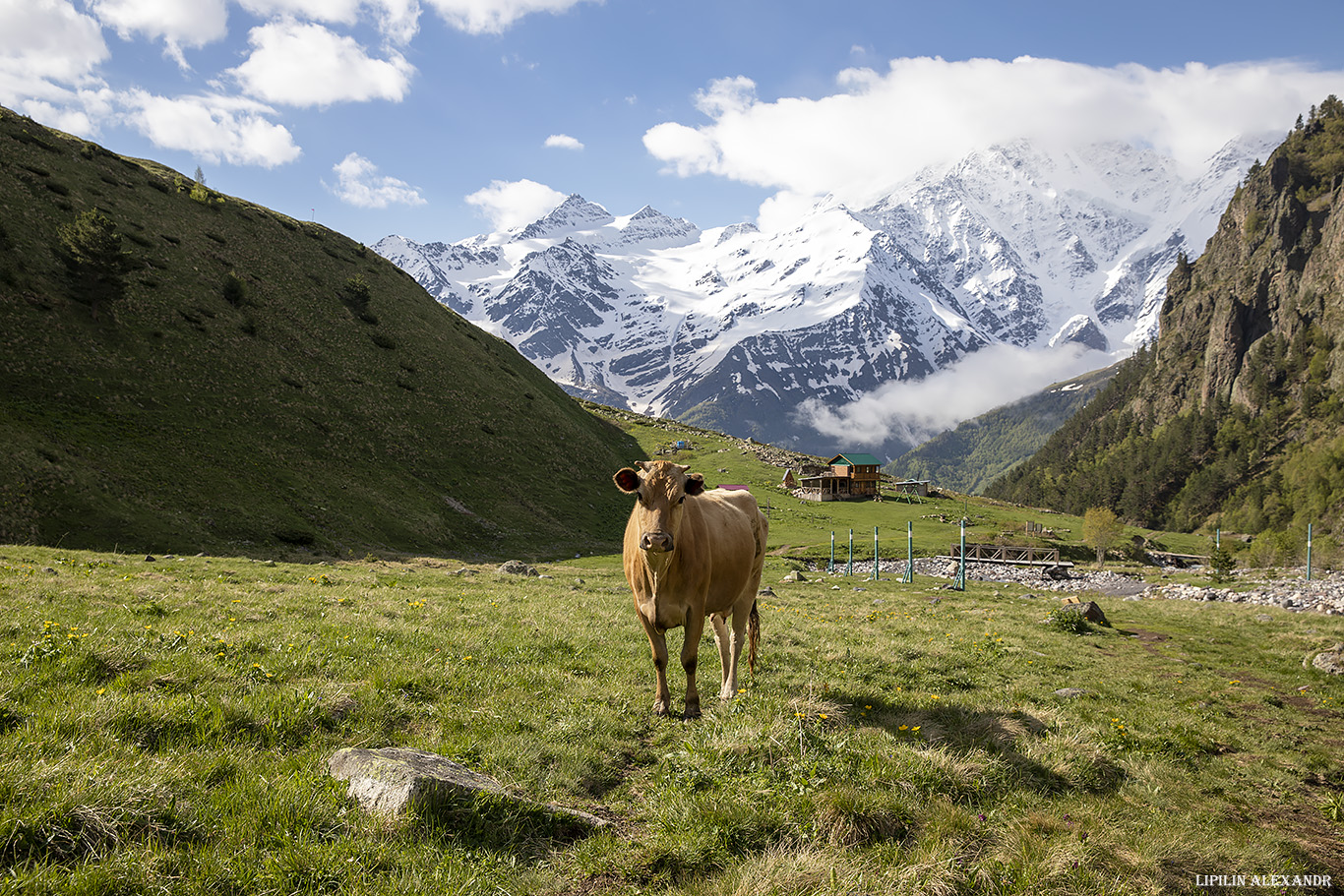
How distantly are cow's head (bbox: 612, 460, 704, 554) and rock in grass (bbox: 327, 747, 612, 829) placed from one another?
3.49 metres

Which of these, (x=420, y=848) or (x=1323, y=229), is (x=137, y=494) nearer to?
(x=420, y=848)

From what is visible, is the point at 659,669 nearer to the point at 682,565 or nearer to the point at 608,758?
the point at 682,565

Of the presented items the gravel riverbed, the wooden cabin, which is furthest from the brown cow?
the wooden cabin

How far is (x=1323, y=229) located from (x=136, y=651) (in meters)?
270

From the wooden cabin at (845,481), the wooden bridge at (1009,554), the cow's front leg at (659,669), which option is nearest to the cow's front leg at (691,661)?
the cow's front leg at (659,669)

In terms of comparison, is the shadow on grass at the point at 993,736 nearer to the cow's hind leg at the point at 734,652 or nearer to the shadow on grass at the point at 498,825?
the cow's hind leg at the point at 734,652

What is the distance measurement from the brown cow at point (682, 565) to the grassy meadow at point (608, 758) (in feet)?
2.91

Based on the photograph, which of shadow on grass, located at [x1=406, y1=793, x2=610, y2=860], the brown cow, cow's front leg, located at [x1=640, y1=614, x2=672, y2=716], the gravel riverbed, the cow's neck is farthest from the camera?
the gravel riverbed

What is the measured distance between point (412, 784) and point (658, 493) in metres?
4.84

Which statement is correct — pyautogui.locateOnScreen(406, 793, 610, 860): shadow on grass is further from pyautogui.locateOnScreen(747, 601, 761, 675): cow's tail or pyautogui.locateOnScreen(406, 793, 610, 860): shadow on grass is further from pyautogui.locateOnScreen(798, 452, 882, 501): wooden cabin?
pyautogui.locateOnScreen(798, 452, 882, 501): wooden cabin

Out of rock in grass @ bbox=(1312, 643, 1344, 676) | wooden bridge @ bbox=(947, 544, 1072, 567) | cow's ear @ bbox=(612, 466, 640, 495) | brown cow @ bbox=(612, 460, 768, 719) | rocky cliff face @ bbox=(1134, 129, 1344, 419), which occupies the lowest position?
wooden bridge @ bbox=(947, 544, 1072, 567)

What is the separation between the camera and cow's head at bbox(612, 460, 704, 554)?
898cm

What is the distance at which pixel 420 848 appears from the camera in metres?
5.00

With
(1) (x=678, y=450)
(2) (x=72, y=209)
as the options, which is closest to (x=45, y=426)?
(2) (x=72, y=209)
